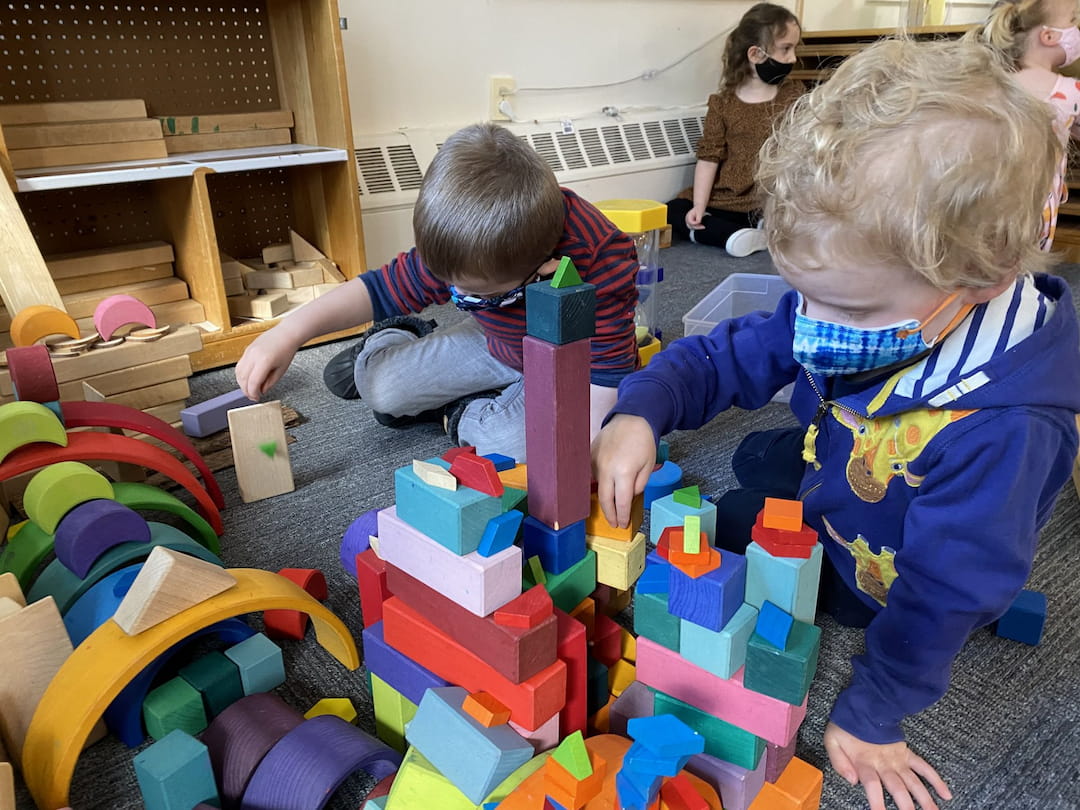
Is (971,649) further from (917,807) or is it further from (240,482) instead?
(240,482)

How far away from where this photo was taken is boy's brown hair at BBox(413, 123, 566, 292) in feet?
2.83

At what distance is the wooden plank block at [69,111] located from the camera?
138cm

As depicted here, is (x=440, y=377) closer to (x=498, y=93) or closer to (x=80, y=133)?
(x=80, y=133)

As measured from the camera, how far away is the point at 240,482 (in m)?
1.02

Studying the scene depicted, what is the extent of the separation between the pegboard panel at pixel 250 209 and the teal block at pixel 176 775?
4.73 ft

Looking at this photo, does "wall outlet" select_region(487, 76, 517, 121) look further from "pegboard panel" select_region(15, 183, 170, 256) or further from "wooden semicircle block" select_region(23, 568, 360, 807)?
"wooden semicircle block" select_region(23, 568, 360, 807)

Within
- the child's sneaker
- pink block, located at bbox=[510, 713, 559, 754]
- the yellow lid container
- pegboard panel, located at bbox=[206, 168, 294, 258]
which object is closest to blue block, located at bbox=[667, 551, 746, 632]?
pink block, located at bbox=[510, 713, 559, 754]

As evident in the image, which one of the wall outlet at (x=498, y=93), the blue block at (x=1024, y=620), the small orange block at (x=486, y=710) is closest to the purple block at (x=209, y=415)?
the small orange block at (x=486, y=710)

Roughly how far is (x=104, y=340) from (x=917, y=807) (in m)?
1.08

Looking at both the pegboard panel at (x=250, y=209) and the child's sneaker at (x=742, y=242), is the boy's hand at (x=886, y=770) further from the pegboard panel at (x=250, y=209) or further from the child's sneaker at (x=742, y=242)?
the child's sneaker at (x=742, y=242)

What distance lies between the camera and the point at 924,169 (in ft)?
1.62

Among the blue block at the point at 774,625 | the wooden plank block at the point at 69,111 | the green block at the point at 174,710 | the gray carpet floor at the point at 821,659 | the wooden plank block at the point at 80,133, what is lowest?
the gray carpet floor at the point at 821,659

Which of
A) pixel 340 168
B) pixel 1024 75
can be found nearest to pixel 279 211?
pixel 340 168

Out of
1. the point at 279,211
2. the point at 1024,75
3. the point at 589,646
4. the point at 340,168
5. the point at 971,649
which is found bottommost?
the point at 971,649
